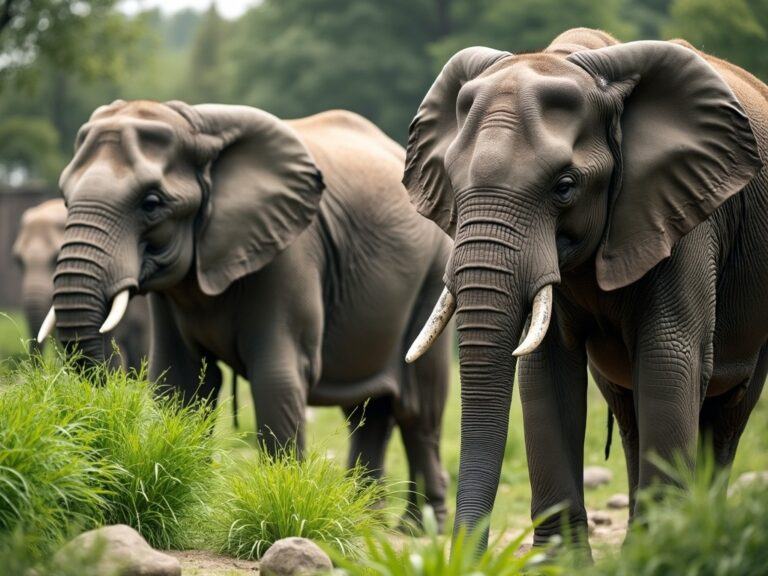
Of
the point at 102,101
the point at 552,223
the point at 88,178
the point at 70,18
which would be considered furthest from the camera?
the point at 102,101

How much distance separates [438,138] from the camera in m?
7.18

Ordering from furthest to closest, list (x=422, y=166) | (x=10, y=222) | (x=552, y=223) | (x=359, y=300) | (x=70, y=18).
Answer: (x=10, y=222) → (x=70, y=18) → (x=359, y=300) → (x=422, y=166) → (x=552, y=223)

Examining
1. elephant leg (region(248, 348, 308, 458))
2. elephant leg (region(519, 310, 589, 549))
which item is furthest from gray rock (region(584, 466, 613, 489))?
elephant leg (region(519, 310, 589, 549))

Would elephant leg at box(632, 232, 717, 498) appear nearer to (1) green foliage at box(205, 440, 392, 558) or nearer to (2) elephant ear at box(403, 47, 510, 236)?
(2) elephant ear at box(403, 47, 510, 236)

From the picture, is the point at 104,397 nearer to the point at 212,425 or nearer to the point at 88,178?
the point at 212,425

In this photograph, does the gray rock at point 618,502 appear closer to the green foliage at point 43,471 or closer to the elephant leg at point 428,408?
the elephant leg at point 428,408

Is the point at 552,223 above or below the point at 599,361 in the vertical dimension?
above

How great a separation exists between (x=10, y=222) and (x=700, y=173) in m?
24.8

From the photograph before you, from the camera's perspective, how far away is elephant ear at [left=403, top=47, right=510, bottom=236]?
22.9ft

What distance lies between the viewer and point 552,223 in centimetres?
627

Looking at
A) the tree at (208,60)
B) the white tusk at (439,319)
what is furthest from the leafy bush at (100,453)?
the tree at (208,60)

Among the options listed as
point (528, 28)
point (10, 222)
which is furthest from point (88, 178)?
point (528, 28)

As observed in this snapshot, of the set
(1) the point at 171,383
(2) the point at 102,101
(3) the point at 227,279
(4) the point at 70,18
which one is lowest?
(2) the point at 102,101

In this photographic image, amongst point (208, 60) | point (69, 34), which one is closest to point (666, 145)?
point (69, 34)
